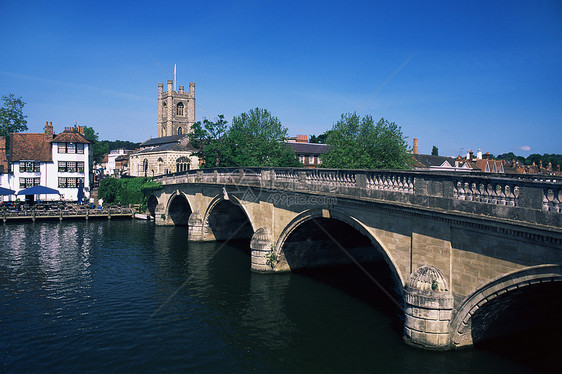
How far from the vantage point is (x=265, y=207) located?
81.6 ft

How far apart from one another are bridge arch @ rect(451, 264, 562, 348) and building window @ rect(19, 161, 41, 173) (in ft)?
209

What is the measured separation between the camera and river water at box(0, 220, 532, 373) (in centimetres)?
1419

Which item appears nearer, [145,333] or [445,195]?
[445,195]

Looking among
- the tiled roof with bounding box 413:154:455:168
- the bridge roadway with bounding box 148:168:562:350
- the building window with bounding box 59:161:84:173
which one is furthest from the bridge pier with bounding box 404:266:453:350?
the tiled roof with bounding box 413:154:455:168

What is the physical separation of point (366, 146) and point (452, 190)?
34.7 m

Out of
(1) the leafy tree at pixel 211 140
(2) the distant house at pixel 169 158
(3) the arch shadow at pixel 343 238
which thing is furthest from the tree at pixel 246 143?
(3) the arch shadow at pixel 343 238

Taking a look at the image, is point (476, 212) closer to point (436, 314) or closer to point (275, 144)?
point (436, 314)

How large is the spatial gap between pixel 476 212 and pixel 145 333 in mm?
13581

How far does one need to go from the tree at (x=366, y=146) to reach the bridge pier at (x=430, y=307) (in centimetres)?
3138

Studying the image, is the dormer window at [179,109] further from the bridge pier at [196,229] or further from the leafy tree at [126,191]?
the bridge pier at [196,229]

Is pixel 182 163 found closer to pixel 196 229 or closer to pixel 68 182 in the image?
pixel 68 182

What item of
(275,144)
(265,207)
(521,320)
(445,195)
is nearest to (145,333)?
(265,207)

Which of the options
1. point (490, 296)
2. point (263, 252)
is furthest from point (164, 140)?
point (490, 296)

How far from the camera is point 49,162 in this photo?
6116 centimetres
